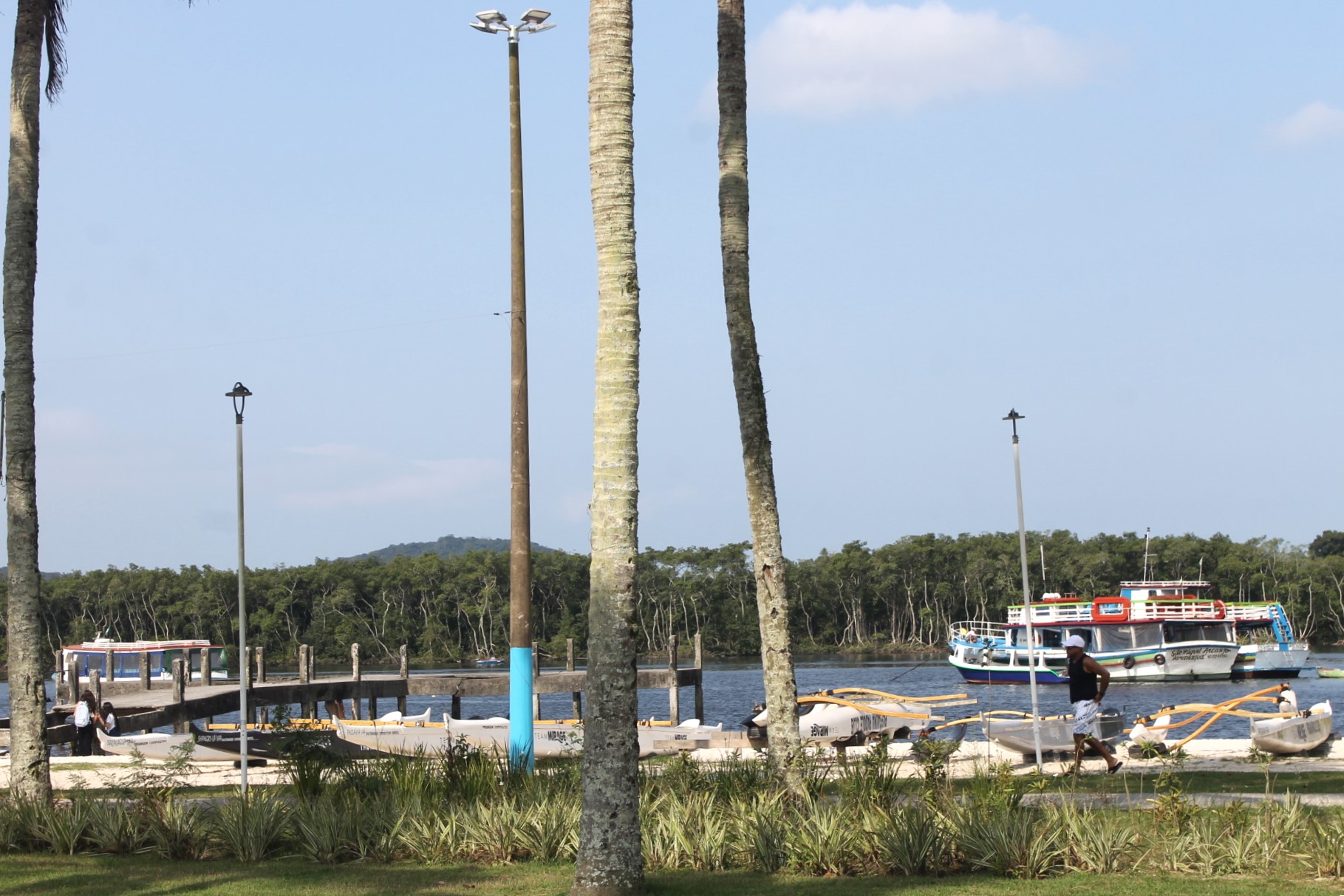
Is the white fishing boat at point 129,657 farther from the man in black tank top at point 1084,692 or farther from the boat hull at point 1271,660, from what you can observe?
the boat hull at point 1271,660

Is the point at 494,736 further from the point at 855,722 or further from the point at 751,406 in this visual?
Result: the point at 751,406

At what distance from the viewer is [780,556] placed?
41.5 ft

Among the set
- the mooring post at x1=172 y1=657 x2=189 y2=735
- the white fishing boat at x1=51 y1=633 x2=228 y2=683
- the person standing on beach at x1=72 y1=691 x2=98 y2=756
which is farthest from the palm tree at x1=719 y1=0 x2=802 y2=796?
the white fishing boat at x1=51 y1=633 x2=228 y2=683

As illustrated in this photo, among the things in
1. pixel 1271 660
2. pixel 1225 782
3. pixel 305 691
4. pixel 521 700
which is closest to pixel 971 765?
pixel 1225 782

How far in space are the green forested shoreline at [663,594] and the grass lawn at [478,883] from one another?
103m

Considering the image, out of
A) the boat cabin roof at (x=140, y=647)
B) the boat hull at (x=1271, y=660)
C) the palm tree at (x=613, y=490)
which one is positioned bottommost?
the boat hull at (x=1271, y=660)

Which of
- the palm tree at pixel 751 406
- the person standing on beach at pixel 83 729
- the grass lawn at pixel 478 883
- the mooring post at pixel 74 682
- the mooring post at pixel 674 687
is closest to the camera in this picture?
the grass lawn at pixel 478 883

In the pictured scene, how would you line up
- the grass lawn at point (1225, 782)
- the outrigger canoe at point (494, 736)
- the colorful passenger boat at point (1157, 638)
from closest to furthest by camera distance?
the grass lawn at point (1225, 782), the outrigger canoe at point (494, 736), the colorful passenger boat at point (1157, 638)

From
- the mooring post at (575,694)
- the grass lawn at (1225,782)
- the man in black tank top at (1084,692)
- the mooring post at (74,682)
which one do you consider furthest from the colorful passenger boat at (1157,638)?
the man in black tank top at (1084,692)

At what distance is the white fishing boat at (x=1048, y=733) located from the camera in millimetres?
17906

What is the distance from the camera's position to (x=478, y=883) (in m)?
9.23

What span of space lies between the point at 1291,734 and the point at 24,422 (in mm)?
16080

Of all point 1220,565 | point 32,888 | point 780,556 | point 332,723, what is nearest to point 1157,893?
point 780,556

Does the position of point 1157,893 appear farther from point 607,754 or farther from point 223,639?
point 223,639
